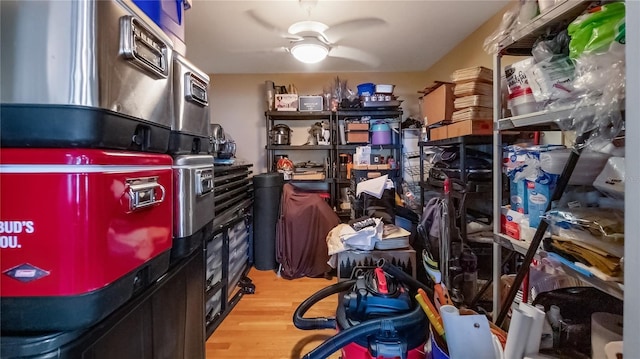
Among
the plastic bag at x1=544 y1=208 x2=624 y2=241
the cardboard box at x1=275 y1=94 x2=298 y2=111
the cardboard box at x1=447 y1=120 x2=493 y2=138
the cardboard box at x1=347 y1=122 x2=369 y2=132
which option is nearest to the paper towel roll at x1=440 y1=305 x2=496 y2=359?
the plastic bag at x1=544 y1=208 x2=624 y2=241

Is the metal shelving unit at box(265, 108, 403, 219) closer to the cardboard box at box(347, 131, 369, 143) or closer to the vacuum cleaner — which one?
the cardboard box at box(347, 131, 369, 143)

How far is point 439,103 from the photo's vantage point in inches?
93.6

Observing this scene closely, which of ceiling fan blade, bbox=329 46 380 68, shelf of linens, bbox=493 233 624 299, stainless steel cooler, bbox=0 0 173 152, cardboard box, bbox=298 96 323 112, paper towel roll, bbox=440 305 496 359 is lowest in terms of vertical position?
paper towel roll, bbox=440 305 496 359

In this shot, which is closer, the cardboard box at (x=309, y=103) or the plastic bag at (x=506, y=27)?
the plastic bag at (x=506, y=27)

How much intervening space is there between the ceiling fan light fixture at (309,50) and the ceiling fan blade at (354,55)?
626 millimetres

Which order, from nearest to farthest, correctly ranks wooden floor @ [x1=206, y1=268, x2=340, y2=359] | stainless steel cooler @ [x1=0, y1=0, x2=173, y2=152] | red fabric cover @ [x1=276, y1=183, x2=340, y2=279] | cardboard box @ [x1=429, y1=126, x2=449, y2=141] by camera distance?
stainless steel cooler @ [x1=0, y1=0, x2=173, y2=152] → wooden floor @ [x1=206, y1=268, x2=340, y2=359] → cardboard box @ [x1=429, y1=126, x2=449, y2=141] → red fabric cover @ [x1=276, y1=183, x2=340, y2=279]

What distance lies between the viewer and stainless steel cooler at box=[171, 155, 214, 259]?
2.87 feet

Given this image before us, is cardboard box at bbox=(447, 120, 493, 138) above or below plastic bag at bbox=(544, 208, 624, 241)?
above

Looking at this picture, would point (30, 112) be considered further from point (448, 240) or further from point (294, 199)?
point (294, 199)

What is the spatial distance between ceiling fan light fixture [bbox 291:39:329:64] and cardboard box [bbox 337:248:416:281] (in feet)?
5.07

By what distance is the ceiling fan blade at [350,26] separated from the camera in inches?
96.6

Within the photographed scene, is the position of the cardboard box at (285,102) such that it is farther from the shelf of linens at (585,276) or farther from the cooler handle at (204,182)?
the shelf of linens at (585,276)

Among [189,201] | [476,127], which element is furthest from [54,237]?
[476,127]

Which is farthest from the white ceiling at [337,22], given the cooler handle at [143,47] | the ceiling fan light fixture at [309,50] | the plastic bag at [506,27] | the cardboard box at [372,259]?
the cardboard box at [372,259]
